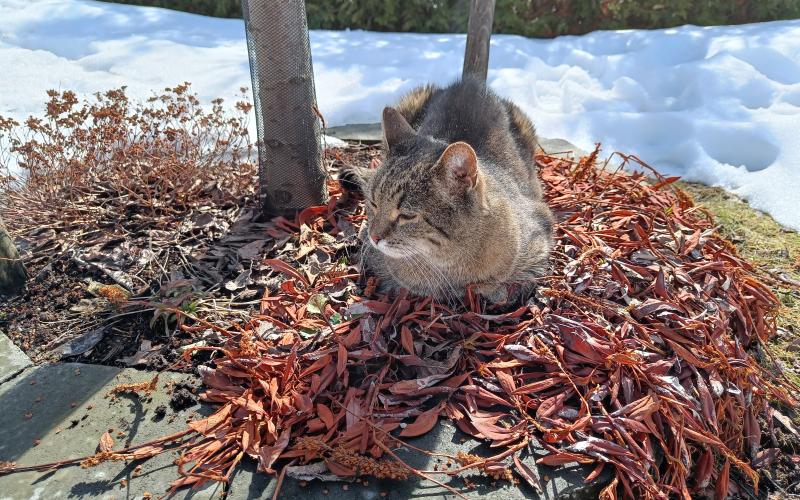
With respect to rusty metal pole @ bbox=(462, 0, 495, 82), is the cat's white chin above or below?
below

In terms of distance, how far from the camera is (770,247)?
11.5 ft

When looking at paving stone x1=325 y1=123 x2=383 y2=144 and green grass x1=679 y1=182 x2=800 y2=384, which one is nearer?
green grass x1=679 y1=182 x2=800 y2=384

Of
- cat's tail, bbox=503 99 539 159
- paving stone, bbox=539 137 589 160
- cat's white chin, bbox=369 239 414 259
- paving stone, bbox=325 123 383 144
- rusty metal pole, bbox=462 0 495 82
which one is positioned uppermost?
rusty metal pole, bbox=462 0 495 82

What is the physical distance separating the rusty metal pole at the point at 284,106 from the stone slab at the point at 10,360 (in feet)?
4.79

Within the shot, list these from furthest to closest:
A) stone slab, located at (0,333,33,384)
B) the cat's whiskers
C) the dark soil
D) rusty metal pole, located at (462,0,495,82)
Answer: rusty metal pole, located at (462,0,495,82) < the cat's whiskers < stone slab, located at (0,333,33,384) < the dark soil

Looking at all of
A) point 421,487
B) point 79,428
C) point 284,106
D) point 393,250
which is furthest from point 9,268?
point 421,487

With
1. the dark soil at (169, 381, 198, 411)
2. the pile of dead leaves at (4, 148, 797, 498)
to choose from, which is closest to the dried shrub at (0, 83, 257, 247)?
the pile of dead leaves at (4, 148, 797, 498)

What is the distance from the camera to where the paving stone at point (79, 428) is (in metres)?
1.88

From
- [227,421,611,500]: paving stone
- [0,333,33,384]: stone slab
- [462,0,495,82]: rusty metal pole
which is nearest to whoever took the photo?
[227,421,611,500]: paving stone

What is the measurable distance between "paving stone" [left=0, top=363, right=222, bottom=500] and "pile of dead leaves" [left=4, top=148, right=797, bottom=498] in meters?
0.13

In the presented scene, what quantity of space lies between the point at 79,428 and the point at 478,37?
3.49m

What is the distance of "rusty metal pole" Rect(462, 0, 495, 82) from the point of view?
403 centimetres

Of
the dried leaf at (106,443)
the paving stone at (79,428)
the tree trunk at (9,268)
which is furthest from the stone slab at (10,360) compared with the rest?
the dried leaf at (106,443)

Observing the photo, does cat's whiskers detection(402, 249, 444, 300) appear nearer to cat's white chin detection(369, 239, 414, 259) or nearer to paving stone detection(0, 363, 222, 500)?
cat's white chin detection(369, 239, 414, 259)
